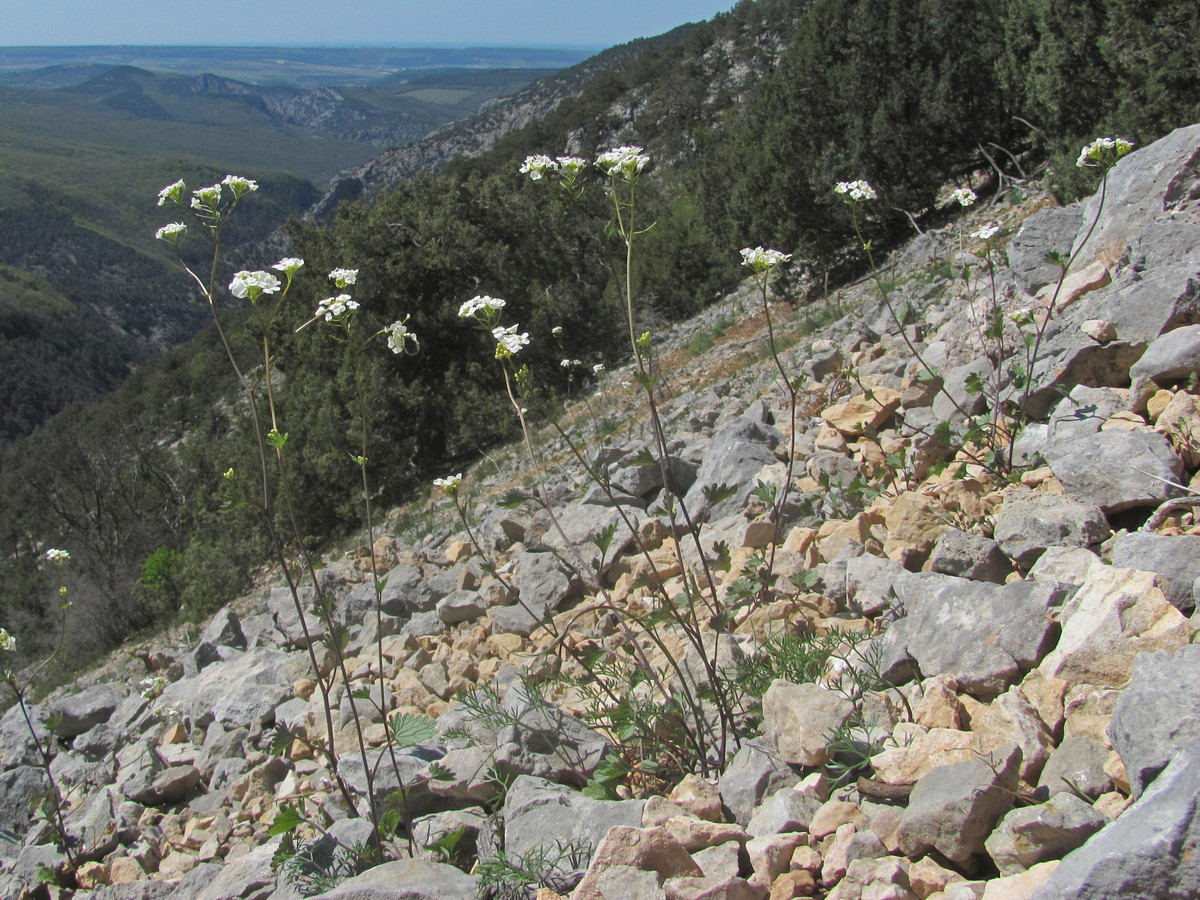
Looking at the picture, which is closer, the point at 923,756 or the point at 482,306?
the point at 923,756

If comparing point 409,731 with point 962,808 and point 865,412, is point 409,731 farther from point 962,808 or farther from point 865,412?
point 865,412

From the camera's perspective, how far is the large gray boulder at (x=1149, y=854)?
4.35 ft

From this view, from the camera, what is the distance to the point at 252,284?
253cm

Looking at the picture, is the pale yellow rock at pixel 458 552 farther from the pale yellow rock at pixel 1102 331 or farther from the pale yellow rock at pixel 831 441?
the pale yellow rock at pixel 1102 331

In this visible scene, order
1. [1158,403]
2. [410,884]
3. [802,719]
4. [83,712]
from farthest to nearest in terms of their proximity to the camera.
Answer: [83,712], [1158,403], [802,719], [410,884]

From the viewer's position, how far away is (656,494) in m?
5.59

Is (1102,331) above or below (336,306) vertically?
below

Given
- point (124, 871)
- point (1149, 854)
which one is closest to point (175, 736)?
point (124, 871)

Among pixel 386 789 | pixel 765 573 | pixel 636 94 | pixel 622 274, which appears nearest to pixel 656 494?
pixel 765 573

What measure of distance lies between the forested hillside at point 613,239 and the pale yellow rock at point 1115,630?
251 inches

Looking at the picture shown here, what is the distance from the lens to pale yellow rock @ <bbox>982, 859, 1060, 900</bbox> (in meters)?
1.55

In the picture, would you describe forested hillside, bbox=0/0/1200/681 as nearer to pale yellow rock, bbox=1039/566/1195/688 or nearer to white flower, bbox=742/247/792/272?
white flower, bbox=742/247/792/272

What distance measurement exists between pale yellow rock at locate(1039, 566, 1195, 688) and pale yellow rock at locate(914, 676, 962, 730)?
0.26 m

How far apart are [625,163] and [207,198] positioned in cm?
133
